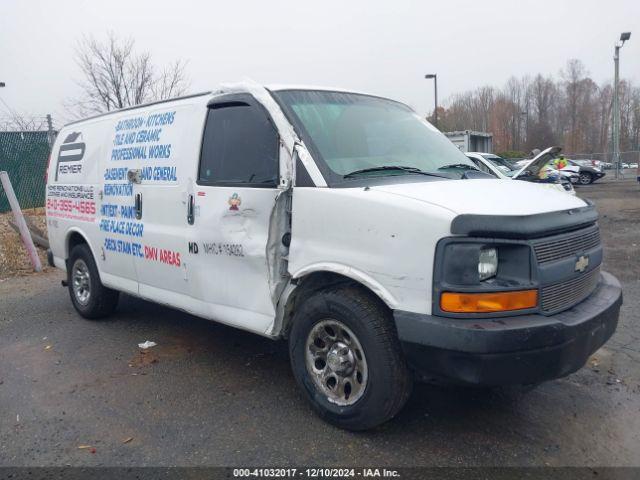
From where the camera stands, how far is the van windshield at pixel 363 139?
3.52 metres

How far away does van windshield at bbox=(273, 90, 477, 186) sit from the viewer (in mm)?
3520

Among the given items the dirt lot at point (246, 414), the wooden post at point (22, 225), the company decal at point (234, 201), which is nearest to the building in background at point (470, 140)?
the wooden post at point (22, 225)

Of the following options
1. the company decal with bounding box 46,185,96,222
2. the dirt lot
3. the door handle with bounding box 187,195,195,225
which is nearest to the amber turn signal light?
the dirt lot

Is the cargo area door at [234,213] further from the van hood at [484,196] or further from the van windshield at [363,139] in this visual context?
the van hood at [484,196]

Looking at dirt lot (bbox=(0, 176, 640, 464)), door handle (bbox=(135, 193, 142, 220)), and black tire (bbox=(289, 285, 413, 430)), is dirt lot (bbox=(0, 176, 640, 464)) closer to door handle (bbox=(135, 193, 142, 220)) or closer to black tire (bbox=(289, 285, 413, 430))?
black tire (bbox=(289, 285, 413, 430))

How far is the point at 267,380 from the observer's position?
13.6 ft

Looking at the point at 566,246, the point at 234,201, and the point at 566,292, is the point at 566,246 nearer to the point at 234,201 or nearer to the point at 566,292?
the point at 566,292

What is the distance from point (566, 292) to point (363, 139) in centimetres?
165

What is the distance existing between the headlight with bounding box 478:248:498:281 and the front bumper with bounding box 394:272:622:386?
0.75 ft

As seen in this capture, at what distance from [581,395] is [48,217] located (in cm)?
581

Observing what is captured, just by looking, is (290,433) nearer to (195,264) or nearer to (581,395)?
(195,264)

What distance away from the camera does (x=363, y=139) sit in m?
3.81

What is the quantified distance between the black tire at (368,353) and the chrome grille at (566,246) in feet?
2.87

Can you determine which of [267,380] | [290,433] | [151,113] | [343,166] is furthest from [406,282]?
[151,113]
